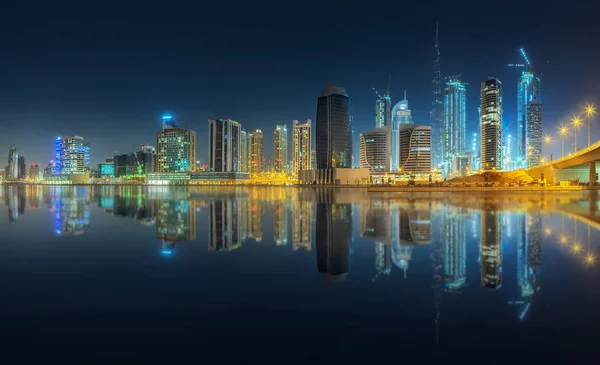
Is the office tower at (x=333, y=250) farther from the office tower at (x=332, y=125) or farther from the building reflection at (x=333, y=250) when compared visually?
the office tower at (x=332, y=125)

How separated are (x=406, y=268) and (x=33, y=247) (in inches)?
535

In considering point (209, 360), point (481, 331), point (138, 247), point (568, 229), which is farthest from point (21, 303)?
point (568, 229)

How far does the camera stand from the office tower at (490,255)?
359 inches

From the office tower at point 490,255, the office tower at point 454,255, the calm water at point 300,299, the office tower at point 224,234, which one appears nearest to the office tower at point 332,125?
the office tower at point 224,234

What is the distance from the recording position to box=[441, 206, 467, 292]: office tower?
29.7 feet

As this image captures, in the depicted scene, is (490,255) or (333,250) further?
(333,250)

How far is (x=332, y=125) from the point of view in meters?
195

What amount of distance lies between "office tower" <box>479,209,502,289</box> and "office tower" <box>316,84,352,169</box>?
177583 millimetres

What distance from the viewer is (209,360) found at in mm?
5156

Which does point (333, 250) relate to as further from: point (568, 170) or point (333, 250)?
point (568, 170)

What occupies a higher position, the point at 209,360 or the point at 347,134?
the point at 347,134

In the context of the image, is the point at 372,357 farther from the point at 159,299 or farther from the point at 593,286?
the point at 593,286

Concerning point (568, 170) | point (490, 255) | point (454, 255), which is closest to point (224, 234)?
point (454, 255)

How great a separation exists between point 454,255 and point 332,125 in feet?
610
